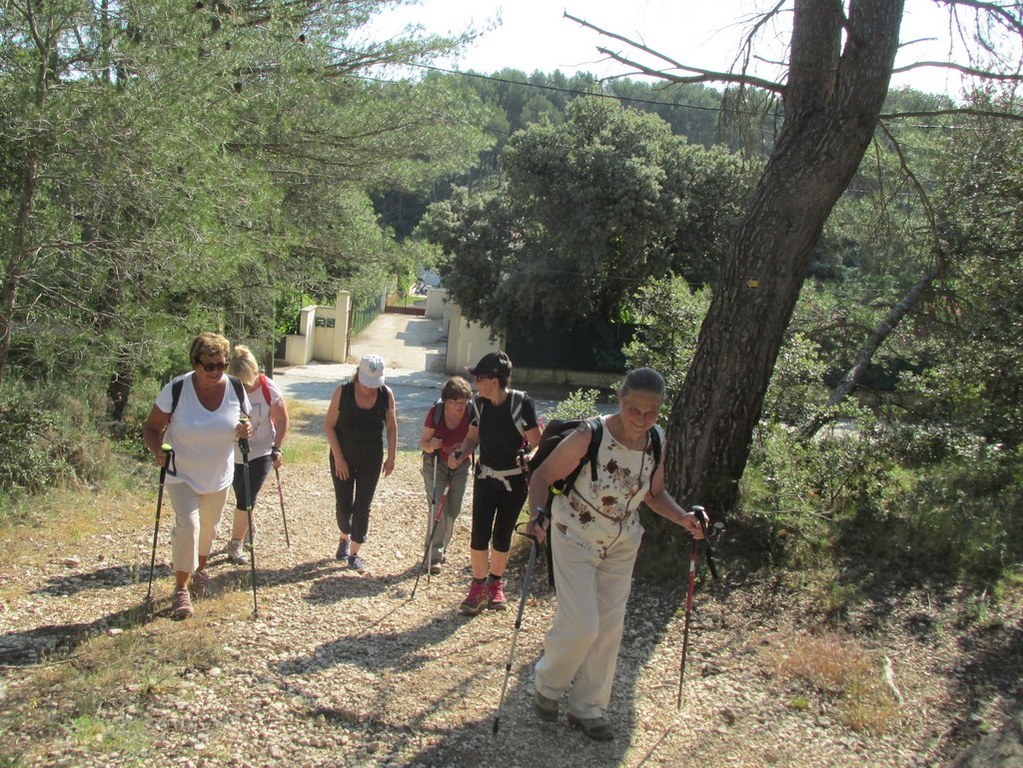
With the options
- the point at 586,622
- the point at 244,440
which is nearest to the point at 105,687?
the point at 244,440

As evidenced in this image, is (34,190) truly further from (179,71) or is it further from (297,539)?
(297,539)

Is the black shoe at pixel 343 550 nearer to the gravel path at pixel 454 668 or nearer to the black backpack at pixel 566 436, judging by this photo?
the gravel path at pixel 454 668

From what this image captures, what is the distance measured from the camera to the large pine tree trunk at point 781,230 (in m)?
6.18

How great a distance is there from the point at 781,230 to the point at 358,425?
127 inches

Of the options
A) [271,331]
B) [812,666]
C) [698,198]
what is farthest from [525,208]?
[812,666]

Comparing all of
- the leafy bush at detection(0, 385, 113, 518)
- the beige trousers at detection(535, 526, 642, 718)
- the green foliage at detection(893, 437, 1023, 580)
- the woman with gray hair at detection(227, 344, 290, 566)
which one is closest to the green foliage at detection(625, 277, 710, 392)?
the green foliage at detection(893, 437, 1023, 580)

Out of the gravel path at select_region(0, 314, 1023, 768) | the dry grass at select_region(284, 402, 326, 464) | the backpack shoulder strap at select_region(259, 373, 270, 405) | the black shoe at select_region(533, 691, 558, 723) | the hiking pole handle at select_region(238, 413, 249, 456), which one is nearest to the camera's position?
the gravel path at select_region(0, 314, 1023, 768)

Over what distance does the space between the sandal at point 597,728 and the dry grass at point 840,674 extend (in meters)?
1.09

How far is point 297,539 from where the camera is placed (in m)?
7.22

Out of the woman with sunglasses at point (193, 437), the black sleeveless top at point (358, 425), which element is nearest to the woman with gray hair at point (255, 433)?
the black sleeveless top at point (358, 425)

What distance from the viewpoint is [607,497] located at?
402 centimetres

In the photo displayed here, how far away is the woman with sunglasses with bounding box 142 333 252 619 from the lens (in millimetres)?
5031

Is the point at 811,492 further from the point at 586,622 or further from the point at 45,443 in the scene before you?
the point at 45,443

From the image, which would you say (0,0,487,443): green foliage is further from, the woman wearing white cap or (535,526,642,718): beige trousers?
(535,526,642,718): beige trousers
